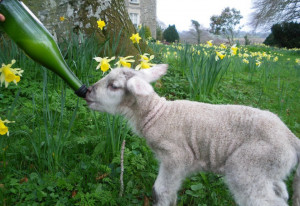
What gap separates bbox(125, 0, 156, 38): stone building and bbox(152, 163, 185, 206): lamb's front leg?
1038 inches

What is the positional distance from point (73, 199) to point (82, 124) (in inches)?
45.4

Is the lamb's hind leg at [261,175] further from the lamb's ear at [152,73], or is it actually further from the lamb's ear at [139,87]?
the lamb's ear at [152,73]

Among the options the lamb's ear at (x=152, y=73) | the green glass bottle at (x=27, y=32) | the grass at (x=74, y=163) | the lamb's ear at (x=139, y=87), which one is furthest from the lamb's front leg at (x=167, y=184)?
the green glass bottle at (x=27, y=32)

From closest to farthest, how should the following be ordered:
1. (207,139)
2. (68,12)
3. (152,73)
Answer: (207,139) < (152,73) < (68,12)

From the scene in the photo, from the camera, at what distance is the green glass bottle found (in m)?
1.21

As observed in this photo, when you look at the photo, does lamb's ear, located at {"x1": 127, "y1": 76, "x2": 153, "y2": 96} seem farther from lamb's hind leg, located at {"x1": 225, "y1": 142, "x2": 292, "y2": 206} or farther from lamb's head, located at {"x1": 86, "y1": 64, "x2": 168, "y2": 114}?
lamb's hind leg, located at {"x1": 225, "y1": 142, "x2": 292, "y2": 206}

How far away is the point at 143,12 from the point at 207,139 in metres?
27.5

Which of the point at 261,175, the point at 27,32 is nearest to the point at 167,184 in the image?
the point at 261,175

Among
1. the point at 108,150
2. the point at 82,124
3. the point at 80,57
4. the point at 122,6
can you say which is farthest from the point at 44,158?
the point at 122,6

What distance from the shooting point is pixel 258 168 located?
5.65 ft

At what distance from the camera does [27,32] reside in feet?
4.05

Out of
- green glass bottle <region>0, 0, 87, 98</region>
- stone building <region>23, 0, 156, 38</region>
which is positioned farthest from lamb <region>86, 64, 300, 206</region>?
stone building <region>23, 0, 156, 38</region>

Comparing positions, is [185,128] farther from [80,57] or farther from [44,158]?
[80,57]

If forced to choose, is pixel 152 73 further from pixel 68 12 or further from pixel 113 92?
pixel 68 12
